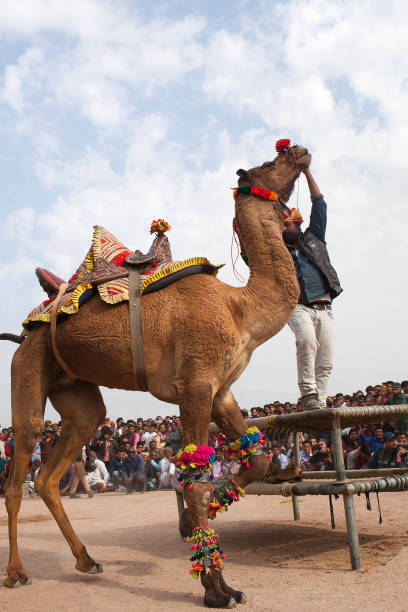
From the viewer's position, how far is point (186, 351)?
439 centimetres

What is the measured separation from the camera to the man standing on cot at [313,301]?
591 centimetres

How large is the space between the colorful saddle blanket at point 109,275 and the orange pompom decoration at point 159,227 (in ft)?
0.22

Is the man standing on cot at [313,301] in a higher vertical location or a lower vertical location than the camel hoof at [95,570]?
higher

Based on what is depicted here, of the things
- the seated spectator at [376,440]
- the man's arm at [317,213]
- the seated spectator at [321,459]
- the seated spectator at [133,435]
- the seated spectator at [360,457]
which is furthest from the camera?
the seated spectator at [133,435]

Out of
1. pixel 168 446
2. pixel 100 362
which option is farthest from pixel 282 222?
pixel 168 446

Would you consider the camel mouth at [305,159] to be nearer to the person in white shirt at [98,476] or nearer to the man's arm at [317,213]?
the man's arm at [317,213]

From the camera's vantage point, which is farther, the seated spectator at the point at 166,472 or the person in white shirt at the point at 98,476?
the person in white shirt at the point at 98,476

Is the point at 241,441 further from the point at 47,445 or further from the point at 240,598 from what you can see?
the point at 47,445

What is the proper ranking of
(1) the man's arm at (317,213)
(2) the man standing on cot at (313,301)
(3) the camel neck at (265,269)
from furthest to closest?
(1) the man's arm at (317,213) < (2) the man standing on cot at (313,301) < (3) the camel neck at (265,269)

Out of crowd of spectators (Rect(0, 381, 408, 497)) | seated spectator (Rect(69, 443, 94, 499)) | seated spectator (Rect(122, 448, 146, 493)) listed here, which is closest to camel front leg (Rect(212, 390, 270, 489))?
crowd of spectators (Rect(0, 381, 408, 497))

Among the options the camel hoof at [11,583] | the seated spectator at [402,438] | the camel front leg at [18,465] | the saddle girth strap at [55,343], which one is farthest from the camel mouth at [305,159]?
the seated spectator at [402,438]

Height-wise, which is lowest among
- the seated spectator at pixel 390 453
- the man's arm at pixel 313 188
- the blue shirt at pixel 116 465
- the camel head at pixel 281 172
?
the blue shirt at pixel 116 465

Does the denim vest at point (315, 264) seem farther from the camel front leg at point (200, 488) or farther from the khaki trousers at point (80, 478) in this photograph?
the khaki trousers at point (80, 478)

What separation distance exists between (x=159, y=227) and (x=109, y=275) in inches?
28.9
